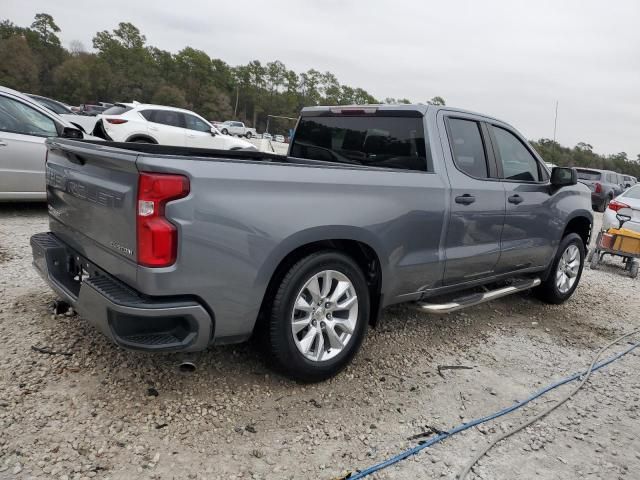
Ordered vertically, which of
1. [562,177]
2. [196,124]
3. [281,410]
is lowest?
[281,410]

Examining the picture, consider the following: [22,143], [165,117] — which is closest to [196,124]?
[165,117]

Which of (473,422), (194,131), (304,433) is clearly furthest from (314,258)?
(194,131)

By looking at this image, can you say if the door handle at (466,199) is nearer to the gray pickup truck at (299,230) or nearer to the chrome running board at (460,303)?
the gray pickup truck at (299,230)

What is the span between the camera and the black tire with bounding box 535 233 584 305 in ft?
16.6

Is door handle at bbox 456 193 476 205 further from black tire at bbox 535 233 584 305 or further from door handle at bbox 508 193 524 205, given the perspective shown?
black tire at bbox 535 233 584 305

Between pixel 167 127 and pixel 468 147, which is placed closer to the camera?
pixel 468 147

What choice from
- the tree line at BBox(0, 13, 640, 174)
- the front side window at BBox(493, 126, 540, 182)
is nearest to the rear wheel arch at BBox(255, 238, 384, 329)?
the front side window at BBox(493, 126, 540, 182)

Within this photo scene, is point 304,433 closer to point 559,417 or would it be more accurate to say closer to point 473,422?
point 473,422

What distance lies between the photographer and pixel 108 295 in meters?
2.36

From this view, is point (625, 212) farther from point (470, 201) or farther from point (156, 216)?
point (156, 216)

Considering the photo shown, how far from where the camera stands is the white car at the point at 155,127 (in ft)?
38.3

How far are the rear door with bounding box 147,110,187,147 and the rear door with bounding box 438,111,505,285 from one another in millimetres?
9527

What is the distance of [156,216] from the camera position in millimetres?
2271

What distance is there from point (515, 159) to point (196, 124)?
34.0 ft
